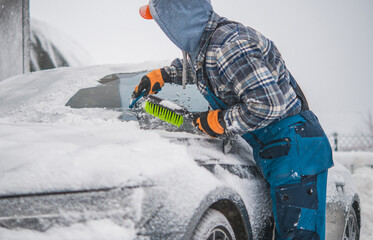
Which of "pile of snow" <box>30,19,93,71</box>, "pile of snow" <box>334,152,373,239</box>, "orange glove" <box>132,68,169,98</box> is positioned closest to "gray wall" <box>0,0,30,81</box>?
"pile of snow" <box>30,19,93,71</box>

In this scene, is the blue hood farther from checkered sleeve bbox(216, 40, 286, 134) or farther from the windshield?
the windshield

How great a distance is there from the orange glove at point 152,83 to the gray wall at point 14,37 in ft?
17.7

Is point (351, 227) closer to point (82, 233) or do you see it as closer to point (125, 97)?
point (125, 97)

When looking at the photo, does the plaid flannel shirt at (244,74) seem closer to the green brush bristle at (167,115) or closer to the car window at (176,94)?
the green brush bristle at (167,115)

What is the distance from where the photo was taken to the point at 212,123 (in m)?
1.48

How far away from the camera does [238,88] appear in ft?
4.73

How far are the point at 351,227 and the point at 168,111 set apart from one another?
1.76m

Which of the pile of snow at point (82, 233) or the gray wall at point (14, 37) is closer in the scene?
the pile of snow at point (82, 233)

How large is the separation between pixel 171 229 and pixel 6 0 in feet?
23.4

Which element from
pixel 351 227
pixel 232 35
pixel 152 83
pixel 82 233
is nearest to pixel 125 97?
pixel 152 83

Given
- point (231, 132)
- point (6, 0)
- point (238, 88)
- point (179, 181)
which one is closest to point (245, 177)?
point (231, 132)

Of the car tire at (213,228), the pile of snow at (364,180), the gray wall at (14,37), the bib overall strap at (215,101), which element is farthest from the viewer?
the gray wall at (14,37)

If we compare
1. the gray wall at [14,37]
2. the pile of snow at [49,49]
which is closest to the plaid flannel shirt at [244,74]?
the gray wall at [14,37]

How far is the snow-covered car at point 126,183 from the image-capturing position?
0.85 meters
